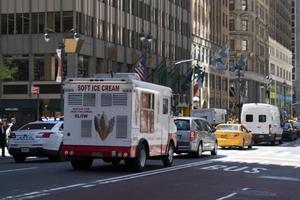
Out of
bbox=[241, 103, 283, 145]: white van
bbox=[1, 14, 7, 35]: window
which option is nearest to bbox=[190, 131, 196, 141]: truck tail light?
bbox=[241, 103, 283, 145]: white van

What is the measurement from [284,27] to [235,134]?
127 metres

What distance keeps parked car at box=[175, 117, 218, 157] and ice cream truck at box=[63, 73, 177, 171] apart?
256 inches

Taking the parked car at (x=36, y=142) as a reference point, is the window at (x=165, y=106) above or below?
above

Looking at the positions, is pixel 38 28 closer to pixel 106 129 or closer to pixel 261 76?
pixel 106 129

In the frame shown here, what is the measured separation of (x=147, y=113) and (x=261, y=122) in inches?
954

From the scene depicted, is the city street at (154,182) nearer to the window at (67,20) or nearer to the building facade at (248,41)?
the window at (67,20)

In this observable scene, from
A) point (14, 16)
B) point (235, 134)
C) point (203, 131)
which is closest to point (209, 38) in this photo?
point (14, 16)

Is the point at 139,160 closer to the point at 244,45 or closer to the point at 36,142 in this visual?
the point at 36,142

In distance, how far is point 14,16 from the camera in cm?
5738

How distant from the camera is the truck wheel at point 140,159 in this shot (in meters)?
19.4

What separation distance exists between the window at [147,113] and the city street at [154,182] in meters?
1.31

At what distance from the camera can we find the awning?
5628 cm

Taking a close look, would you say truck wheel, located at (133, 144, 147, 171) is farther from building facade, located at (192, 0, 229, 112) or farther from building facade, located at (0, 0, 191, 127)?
building facade, located at (192, 0, 229, 112)

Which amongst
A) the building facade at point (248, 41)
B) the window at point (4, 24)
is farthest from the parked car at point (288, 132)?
the building facade at point (248, 41)
